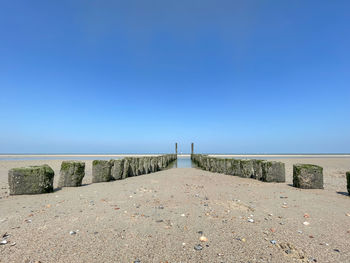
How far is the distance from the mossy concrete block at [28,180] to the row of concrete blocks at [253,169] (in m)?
9.31

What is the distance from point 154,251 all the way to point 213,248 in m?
0.92

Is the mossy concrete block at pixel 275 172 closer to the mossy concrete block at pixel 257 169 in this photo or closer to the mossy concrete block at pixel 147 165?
the mossy concrete block at pixel 257 169

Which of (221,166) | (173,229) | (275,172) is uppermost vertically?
(275,172)

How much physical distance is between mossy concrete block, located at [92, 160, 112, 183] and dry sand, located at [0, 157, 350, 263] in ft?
9.55

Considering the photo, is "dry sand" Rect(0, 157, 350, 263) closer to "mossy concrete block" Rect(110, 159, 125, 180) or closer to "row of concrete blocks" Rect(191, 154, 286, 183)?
"row of concrete blocks" Rect(191, 154, 286, 183)

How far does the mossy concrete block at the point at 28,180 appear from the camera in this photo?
5637 millimetres

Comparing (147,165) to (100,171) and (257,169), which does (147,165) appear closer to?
(100,171)

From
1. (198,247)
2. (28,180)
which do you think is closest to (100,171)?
(28,180)

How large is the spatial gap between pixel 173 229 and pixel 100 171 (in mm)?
6184

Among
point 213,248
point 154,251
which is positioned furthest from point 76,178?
point 213,248

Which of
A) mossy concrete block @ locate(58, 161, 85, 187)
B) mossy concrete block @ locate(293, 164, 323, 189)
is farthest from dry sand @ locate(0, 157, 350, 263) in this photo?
mossy concrete block @ locate(58, 161, 85, 187)

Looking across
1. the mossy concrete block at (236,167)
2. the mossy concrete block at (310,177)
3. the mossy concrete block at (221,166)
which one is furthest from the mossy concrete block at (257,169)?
the mossy concrete block at (221,166)

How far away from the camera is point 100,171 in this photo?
27.4ft

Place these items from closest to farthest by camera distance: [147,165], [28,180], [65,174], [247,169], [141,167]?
[28,180], [65,174], [247,169], [141,167], [147,165]
